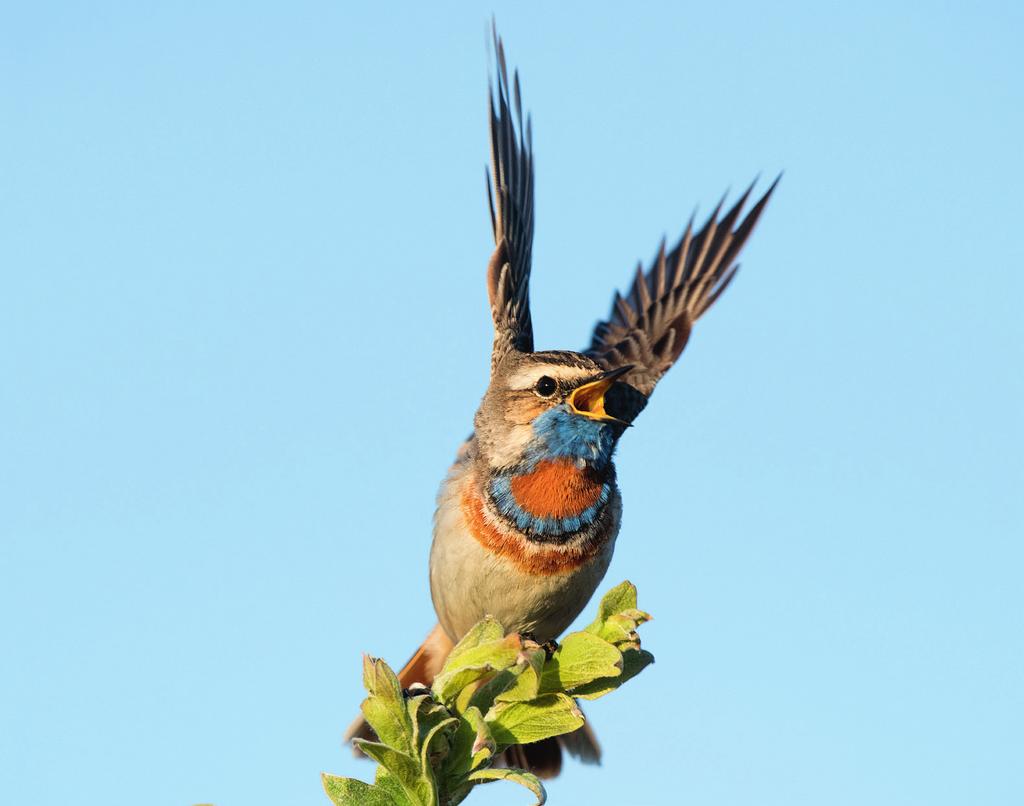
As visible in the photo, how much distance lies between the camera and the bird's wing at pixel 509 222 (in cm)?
1205

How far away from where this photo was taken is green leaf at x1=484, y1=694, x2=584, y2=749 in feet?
13.8

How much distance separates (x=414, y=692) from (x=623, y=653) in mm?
738

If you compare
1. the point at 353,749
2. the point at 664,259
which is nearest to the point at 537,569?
the point at 353,749

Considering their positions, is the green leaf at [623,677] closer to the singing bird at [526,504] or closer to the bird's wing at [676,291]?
the singing bird at [526,504]

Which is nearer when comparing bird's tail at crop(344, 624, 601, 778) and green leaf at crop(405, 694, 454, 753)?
green leaf at crop(405, 694, 454, 753)

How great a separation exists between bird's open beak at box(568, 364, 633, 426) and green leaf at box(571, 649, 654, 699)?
549 cm

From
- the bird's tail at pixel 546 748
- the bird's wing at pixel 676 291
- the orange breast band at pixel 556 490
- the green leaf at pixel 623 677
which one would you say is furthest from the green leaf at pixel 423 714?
the bird's wing at pixel 676 291

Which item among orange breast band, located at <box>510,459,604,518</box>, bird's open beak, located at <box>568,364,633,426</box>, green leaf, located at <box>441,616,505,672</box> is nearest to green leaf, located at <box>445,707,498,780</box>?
green leaf, located at <box>441,616,505,672</box>

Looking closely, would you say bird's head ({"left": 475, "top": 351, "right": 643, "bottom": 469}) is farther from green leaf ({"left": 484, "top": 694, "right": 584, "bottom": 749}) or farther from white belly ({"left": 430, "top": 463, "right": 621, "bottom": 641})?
green leaf ({"left": 484, "top": 694, "right": 584, "bottom": 749})

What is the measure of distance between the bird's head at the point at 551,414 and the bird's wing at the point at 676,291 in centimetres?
365

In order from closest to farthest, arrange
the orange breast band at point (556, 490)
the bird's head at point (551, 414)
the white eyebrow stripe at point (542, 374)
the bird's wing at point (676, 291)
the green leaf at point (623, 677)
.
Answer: the green leaf at point (623, 677)
the orange breast band at point (556, 490)
the bird's head at point (551, 414)
the white eyebrow stripe at point (542, 374)
the bird's wing at point (676, 291)

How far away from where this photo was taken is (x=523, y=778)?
365cm

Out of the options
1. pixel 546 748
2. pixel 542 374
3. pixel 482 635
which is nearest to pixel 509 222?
pixel 542 374

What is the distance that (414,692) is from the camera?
13.9 ft
